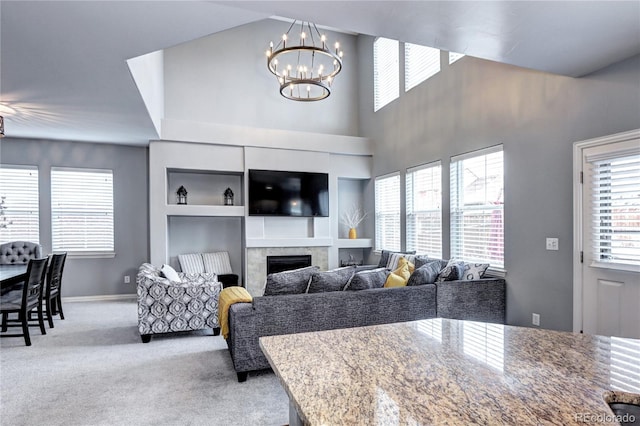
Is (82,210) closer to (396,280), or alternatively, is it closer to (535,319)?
(396,280)

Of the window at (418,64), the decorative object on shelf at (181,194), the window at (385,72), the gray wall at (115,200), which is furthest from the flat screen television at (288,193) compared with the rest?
the window at (418,64)

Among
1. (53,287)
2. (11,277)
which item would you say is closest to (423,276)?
(11,277)

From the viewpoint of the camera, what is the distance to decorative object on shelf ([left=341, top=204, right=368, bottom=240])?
7633 millimetres

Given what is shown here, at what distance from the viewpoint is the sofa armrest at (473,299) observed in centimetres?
372

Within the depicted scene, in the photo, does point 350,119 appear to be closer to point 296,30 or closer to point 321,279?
point 296,30

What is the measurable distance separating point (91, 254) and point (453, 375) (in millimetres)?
7046

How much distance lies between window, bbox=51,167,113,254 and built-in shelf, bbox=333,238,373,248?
14.0ft

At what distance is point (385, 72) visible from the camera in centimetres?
697

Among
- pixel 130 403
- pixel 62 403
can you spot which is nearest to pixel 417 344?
pixel 130 403

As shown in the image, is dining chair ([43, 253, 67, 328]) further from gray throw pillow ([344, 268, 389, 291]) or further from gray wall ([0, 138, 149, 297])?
gray throw pillow ([344, 268, 389, 291])

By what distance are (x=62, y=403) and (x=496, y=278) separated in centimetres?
447

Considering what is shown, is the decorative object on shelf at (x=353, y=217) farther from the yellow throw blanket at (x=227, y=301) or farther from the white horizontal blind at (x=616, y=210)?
the white horizontal blind at (x=616, y=210)

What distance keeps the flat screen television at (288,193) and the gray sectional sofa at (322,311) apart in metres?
3.46

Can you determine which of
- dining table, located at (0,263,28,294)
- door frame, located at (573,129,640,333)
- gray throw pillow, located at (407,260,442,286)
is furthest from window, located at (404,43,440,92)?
dining table, located at (0,263,28,294)
